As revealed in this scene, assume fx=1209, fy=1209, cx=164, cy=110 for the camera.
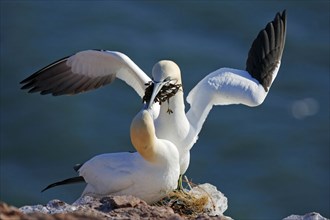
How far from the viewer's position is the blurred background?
15.6 metres

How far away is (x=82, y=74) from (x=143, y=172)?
2.64 metres

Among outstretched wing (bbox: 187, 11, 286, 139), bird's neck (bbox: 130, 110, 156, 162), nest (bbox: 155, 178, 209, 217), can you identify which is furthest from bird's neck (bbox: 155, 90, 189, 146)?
bird's neck (bbox: 130, 110, 156, 162)

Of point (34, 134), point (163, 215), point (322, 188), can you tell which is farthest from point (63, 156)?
point (163, 215)

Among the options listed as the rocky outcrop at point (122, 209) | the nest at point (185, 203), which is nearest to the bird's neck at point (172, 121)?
the rocky outcrop at point (122, 209)

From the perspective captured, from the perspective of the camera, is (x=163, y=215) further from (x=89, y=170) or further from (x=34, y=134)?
(x=34, y=134)

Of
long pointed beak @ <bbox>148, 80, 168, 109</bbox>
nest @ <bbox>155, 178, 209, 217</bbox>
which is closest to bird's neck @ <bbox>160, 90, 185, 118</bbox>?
long pointed beak @ <bbox>148, 80, 168, 109</bbox>

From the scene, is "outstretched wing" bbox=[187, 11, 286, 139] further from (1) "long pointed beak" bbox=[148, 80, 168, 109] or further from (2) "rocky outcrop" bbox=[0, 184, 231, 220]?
(2) "rocky outcrop" bbox=[0, 184, 231, 220]

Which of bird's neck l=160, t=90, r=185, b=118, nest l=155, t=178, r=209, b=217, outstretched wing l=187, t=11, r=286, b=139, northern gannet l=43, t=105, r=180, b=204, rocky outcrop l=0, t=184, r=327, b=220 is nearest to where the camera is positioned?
rocky outcrop l=0, t=184, r=327, b=220

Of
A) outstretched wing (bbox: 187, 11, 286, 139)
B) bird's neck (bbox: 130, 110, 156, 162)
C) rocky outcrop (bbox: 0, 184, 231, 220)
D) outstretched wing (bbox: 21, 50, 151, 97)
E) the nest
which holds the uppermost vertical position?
→ outstretched wing (bbox: 187, 11, 286, 139)

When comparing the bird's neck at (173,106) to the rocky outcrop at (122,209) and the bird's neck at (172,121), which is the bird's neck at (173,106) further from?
the rocky outcrop at (122,209)

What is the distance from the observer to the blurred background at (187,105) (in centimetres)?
1565

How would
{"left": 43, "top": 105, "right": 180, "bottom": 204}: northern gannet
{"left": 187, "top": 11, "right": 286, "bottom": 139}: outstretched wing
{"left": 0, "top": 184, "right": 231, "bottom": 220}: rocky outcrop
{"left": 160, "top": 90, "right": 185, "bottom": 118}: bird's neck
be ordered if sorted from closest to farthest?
{"left": 0, "top": 184, "right": 231, "bottom": 220}: rocky outcrop, {"left": 43, "top": 105, "right": 180, "bottom": 204}: northern gannet, {"left": 160, "top": 90, "right": 185, "bottom": 118}: bird's neck, {"left": 187, "top": 11, "right": 286, "bottom": 139}: outstretched wing

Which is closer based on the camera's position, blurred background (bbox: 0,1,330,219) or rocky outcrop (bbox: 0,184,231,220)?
rocky outcrop (bbox: 0,184,231,220)

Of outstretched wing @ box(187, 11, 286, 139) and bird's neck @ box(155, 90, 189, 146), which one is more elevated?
outstretched wing @ box(187, 11, 286, 139)
